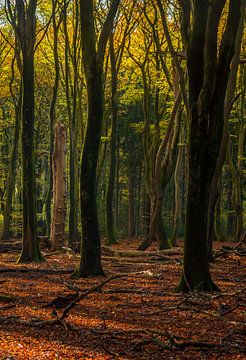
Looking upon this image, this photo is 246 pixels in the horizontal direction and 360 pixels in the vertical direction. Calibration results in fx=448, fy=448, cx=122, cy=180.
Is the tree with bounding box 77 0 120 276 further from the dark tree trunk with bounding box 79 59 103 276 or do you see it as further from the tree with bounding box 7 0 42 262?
the tree with bounding box 7 0 42 262

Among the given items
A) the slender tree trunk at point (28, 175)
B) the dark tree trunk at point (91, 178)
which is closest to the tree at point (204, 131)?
the dark tree trunk at point (91, 178)

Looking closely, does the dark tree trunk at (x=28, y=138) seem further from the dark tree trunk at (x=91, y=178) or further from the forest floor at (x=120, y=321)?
the dark tree trunk at (x=91, y=178)

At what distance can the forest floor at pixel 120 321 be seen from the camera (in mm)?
4484

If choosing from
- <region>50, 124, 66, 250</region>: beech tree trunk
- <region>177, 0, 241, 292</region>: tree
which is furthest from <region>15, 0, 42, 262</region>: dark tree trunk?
<region>177, 0, 241, 292</region>: tree

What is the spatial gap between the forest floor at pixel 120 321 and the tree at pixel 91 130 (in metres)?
0.64

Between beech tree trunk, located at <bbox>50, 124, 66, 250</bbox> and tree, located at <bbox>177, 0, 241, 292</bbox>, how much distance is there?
31.1ft

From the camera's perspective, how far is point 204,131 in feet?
24.5

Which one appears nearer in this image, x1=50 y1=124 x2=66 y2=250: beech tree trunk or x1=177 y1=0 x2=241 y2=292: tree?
x1=177 y1=0 x2=241 y2=292: tree

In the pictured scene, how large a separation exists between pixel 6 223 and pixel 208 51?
50.5 ft

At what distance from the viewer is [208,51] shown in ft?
24.2

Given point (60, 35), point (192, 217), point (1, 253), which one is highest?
point (60, 35)

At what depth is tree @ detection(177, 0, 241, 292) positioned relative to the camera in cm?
739

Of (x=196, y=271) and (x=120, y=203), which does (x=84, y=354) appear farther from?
(x=120, y=203)

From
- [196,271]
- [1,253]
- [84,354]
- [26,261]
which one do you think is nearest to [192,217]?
[196,271]
